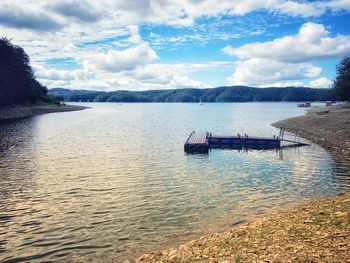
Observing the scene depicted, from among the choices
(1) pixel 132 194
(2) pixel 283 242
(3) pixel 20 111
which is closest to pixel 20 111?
(3) pixel 20 111

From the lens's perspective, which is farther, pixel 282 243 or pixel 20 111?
pixel 20 111

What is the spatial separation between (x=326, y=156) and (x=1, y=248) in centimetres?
4054

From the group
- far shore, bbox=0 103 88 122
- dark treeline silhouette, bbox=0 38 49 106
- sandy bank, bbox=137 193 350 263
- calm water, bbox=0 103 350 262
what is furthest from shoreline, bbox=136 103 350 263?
dark treeline silhouette, bbox=0 38 49 106

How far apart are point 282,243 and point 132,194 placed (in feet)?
49.5

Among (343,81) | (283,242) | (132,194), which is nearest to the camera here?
(283,242)

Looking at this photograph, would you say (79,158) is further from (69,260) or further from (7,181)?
(69,260)

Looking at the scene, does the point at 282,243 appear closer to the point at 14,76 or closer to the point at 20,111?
the point at 20,111

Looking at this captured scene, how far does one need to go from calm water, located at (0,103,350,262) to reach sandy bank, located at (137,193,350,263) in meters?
3.03

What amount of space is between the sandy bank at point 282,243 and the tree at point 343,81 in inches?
4856

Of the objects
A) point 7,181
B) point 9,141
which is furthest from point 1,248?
point 9,141

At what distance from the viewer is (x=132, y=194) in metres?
25.3

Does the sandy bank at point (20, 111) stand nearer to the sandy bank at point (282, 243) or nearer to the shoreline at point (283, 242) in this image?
the shoreline at point (283, 242)

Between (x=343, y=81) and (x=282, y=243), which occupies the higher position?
(x=343, y=81)

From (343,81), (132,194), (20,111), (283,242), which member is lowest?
(132,194)
